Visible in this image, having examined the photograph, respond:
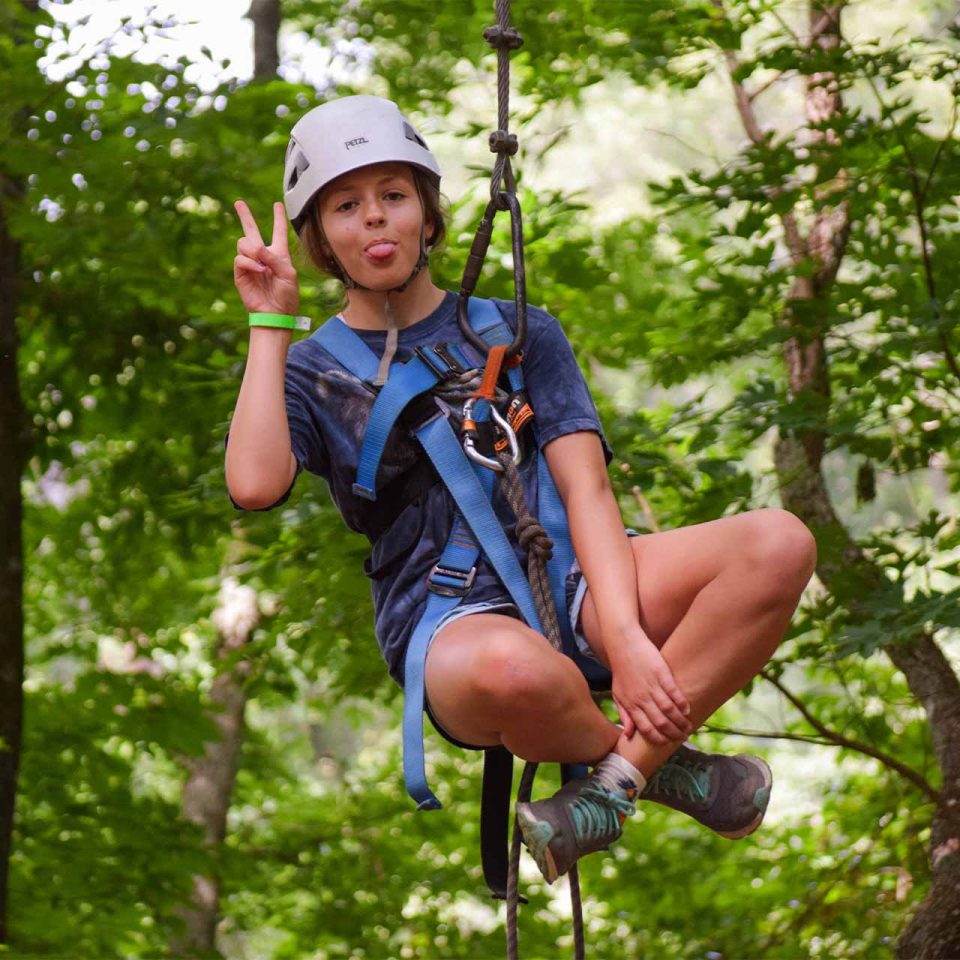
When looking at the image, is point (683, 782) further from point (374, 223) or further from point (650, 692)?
point (374, 223)

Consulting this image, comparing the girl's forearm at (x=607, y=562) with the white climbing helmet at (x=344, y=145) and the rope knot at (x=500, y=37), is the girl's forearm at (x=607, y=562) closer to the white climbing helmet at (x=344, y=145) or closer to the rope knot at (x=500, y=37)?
the white climbing helmet at (x=344, y=145)

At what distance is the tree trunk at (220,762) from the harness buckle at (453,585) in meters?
4.74

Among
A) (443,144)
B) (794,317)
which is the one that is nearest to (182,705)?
(794,317)

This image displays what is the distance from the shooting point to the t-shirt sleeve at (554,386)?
2531mm

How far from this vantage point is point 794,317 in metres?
4.32

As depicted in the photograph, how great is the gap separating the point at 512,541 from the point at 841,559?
6.52ft

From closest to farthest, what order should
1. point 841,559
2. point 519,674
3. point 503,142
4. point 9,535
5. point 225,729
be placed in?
point 519,674, point 503,142, point 841,559, point 9,535, point 225,729

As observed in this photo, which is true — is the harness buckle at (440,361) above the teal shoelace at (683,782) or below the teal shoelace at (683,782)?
above

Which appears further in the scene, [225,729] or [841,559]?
[225,729]

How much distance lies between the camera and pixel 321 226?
2557 mm

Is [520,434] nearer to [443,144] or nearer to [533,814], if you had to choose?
[533,814]

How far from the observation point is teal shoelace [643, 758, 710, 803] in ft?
8.24

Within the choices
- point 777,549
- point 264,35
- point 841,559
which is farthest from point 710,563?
point 264,35

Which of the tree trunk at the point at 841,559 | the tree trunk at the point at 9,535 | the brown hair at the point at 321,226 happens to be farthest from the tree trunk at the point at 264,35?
the brown hair at the point at 321,226
